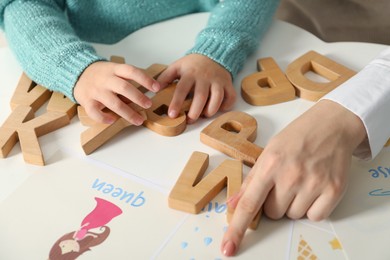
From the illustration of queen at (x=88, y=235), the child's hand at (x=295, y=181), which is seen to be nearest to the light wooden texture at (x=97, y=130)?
the illustration of queen at (x=88, y=235)

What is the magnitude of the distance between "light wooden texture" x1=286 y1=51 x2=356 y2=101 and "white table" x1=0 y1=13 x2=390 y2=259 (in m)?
0.02

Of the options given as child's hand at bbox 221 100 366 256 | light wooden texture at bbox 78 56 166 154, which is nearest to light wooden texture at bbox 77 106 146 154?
light wooden texture at bbox 78 56 166 154

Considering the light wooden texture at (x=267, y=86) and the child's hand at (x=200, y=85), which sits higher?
the child's hand at (x=200, y=85)

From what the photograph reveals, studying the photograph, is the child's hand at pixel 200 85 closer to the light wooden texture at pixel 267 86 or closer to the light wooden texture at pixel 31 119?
the light wooden texture at pixel 267 86

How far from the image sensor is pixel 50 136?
0.73 metres

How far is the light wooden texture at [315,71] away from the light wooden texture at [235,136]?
118 millimetres

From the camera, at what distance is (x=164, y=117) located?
2.40ft

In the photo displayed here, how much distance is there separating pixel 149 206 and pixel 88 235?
0.09 meters

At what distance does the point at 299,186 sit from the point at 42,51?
20.7 inches

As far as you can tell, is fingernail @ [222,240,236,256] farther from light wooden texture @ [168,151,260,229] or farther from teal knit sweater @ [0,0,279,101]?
teal knit sweater @ [0,0,279,101]

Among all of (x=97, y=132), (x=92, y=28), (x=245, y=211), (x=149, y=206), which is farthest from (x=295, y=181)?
(x=92, y=28)

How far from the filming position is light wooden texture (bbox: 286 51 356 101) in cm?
76

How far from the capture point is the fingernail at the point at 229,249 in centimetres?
54

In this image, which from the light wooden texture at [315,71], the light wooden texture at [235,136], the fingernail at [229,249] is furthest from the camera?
the light wooden texture at [315,71]
